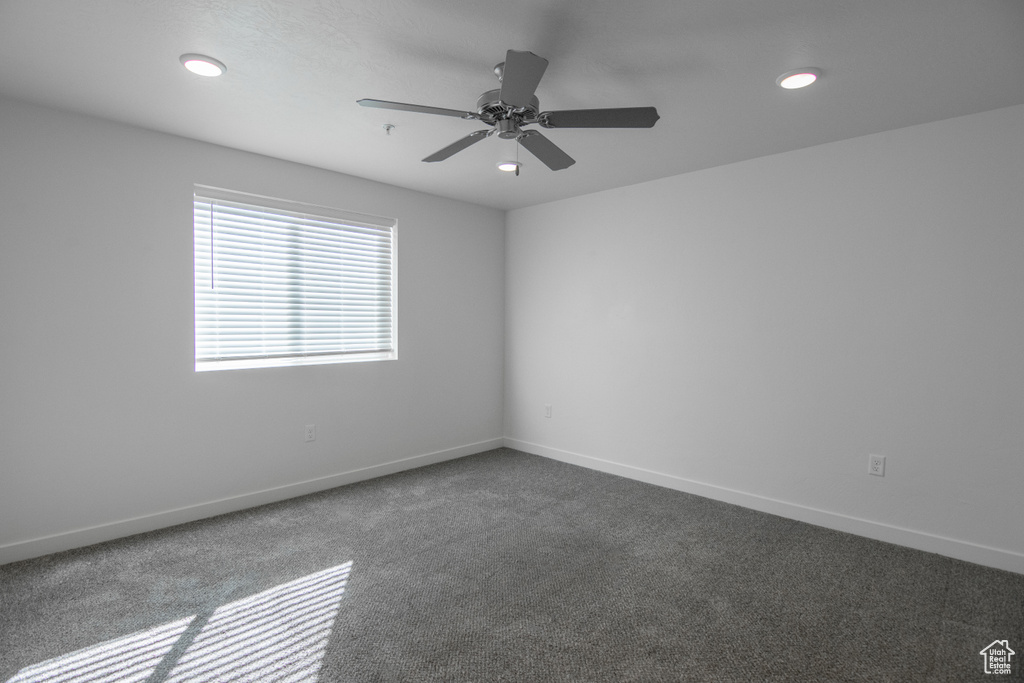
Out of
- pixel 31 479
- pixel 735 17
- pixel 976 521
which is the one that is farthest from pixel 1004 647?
pixel 31 479

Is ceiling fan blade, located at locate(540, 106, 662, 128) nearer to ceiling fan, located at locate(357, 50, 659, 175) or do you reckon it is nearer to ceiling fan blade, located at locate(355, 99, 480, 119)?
ceiling fan, located at locate(357, 50, 659, 175)

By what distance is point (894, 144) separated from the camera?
2.98 meters

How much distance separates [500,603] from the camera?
2.34 m

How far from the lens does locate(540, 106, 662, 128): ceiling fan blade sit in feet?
6.58

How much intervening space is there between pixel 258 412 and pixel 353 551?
1293 millimetres

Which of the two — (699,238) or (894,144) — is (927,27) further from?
(699,238)

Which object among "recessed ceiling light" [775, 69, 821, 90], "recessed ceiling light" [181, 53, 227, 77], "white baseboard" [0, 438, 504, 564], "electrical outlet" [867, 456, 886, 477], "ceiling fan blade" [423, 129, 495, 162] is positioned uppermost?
"recessed ceiling light" [775, 69, 821, 90]

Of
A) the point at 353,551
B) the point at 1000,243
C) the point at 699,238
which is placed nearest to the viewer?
the point at 1000,243

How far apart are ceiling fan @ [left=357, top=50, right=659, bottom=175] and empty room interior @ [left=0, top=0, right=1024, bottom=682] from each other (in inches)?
0.6

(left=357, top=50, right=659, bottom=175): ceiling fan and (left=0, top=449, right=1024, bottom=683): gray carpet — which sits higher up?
(left=357, top=50, right=659, bottom=175): ceiling fan

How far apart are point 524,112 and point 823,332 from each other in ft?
7.81

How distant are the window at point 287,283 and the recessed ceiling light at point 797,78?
2944mm

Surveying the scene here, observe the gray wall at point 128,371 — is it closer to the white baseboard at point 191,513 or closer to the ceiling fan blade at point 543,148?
the white baseboard at point 191,513

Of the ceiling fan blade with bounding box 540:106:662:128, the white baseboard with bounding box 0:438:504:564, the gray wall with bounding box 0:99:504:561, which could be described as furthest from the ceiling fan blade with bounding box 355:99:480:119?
the white baseboard with bounding box 0:438:504:564
